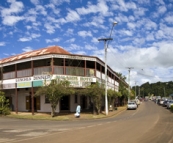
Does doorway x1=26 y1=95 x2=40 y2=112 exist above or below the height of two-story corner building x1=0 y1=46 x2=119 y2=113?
below

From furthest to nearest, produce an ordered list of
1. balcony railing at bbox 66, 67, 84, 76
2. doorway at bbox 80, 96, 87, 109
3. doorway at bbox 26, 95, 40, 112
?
doorway at bbox 80, 96, 87, 109 < doorway at bbox 26, 95, 40, 112 < balcony railing at bbox 66, 67, 84, 76

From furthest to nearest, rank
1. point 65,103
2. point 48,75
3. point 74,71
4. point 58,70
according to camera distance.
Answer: point 65,103 < point 74,71 < point 58,70 < point 48,75

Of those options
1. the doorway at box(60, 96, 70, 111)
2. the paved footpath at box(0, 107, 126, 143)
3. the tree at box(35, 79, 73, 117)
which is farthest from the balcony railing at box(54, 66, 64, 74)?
the paved footpath at box(0, 107, 126, 143)

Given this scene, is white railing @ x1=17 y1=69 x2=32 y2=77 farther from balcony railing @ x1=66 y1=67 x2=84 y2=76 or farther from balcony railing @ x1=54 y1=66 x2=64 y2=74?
balcony railing @ x1=66 y1=67 x2=84 y2=76

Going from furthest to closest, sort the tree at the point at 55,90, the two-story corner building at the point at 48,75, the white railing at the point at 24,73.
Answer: the white railing at the point at 24,73, the two-story corner building at the point at 48,75, the tree at the point at 55,90

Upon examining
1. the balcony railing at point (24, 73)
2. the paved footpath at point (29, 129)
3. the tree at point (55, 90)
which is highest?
the balcony railing at point (24, 73)

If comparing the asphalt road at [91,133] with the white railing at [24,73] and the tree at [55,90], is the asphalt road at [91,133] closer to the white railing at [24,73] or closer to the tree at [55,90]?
the tree at [55,90]

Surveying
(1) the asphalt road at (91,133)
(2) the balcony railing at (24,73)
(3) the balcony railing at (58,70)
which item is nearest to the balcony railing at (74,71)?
(3) the balcony railing at (58,70)

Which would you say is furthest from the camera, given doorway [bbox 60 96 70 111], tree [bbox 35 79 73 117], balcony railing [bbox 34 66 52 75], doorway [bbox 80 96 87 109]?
doorway [bbox 80 96 87 109]

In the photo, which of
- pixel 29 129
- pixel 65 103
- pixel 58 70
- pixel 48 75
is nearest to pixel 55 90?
pixel 48 75

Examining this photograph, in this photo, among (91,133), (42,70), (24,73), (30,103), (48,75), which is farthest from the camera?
(30,103)

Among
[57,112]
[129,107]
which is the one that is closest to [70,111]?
[57,112]

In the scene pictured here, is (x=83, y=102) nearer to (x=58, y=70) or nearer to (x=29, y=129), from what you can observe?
(x=58, y=70)

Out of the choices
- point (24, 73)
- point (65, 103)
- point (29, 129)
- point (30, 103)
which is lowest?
point (29, 129)
